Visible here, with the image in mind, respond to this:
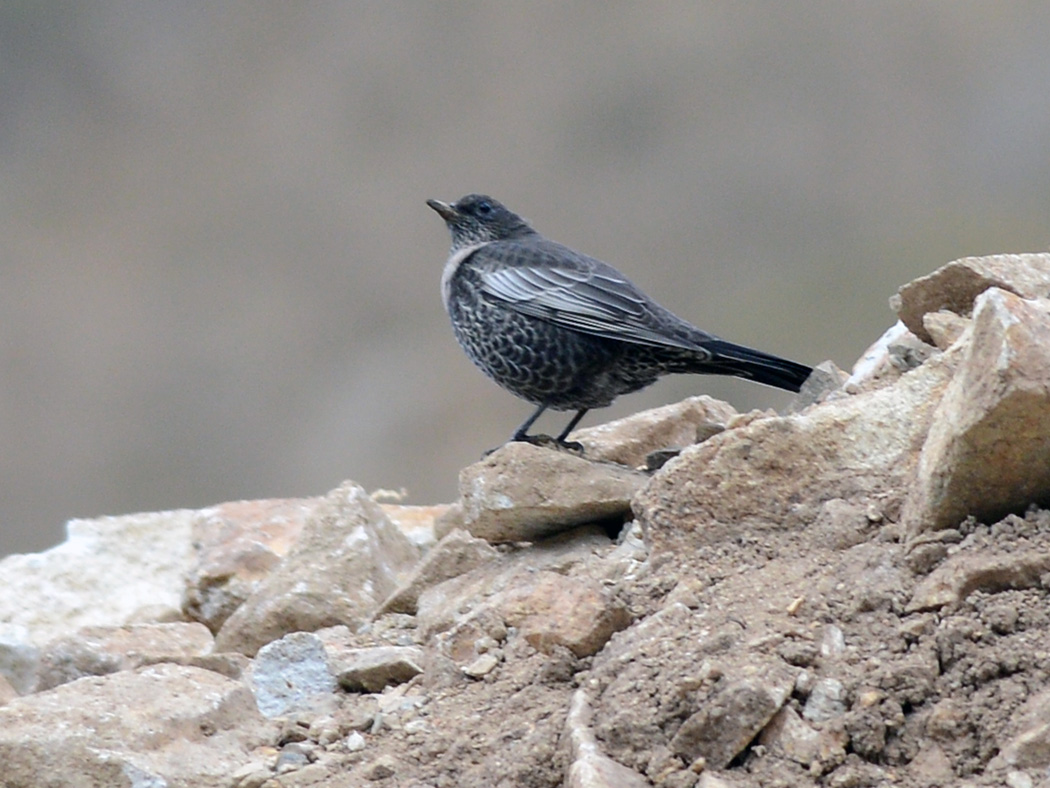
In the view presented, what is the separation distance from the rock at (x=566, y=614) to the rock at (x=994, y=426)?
74 cm

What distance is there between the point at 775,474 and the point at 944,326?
1071 mm

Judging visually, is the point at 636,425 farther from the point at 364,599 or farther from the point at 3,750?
the point at 3,750

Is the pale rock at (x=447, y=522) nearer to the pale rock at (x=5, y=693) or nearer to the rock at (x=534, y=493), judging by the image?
the rock at (x=534, y=493)

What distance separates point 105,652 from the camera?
465 centimetres

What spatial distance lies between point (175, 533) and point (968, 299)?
12.0 feet

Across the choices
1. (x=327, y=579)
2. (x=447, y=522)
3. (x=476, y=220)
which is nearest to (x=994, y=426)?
(x=327, y=579)

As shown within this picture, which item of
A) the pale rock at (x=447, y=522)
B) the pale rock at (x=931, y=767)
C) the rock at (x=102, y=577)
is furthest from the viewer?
the rock at (x=102, y=577)

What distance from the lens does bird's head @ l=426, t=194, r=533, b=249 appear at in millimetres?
7422

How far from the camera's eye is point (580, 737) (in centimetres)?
318

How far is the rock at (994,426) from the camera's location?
10.6 ft

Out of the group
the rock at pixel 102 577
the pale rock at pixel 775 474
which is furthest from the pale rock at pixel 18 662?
the pale rock at pixel 775 474

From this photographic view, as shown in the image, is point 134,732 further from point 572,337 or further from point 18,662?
point 572,337

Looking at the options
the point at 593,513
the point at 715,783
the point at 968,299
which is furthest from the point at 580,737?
the point at 968,299

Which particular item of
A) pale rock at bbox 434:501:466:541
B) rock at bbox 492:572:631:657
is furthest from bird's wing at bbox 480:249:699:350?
rock at bbox 492:572:631:657
